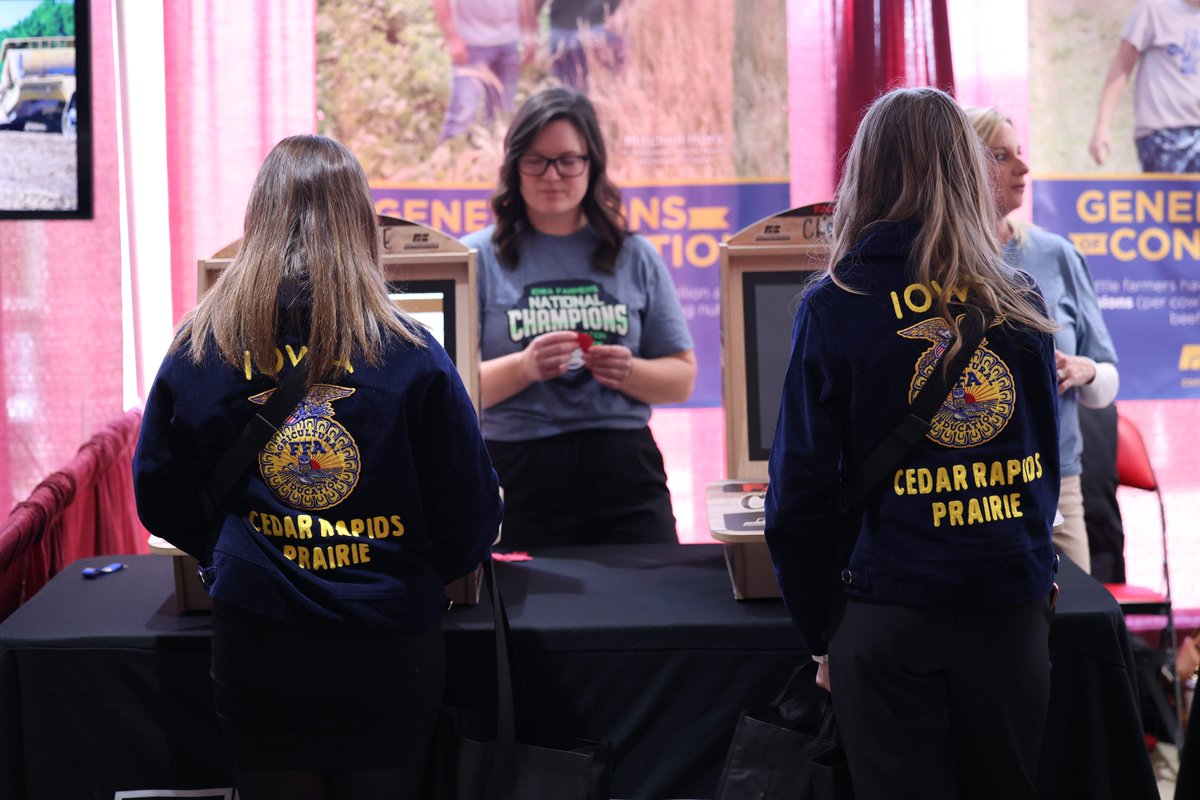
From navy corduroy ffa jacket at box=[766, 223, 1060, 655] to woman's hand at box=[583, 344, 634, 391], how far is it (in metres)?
1.00

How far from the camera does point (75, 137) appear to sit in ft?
11.0

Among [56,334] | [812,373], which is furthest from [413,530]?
[56,334]

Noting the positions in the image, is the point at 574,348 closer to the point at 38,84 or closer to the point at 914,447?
the point at 914,447

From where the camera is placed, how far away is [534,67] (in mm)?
3838

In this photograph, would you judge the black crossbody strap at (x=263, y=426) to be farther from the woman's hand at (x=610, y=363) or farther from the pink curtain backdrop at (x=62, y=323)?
the pink curtain backdrop at (x=62, y=323)

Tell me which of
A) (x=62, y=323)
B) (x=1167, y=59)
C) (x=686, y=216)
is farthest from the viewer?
(x=686, y=216)

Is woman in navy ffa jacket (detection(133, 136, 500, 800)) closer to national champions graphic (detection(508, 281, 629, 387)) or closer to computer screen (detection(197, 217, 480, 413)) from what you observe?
computer screen (detection(197, 217, 480, 413))

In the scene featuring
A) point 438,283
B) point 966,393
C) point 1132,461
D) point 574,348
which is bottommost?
point 1132,461

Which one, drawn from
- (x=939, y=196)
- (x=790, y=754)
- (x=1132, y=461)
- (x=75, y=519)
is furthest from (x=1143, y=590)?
(x=75, y=519)

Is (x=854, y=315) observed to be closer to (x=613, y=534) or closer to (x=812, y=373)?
(x=812, y=373)

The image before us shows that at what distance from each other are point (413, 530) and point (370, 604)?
0.12m

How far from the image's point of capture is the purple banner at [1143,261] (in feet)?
12.7

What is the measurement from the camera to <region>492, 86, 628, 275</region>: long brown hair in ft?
8.87

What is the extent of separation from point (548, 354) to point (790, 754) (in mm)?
1093
